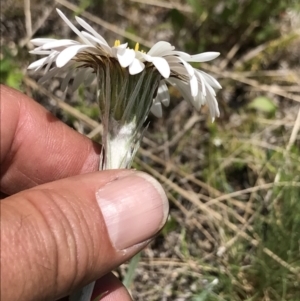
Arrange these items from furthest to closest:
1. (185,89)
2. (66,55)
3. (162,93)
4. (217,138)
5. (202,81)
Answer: (217,138) < (162,93) < (185,89) < (202,81) < (66,55)

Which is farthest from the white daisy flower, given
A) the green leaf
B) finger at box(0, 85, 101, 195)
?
the green leaf

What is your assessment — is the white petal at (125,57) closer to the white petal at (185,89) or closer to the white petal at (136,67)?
the white petal at (136,67)

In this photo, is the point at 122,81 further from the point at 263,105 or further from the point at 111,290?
the point at 263,105

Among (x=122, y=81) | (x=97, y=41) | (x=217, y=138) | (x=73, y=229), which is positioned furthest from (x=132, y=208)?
(x=217, y=138)

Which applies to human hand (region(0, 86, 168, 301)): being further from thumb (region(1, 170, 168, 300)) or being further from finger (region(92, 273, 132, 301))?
finger (region(92, 273, 132, 301))

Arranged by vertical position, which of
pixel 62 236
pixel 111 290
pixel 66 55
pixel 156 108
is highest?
pixel 66 55
